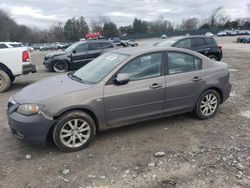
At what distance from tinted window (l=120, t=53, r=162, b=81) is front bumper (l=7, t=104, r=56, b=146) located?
1514mm

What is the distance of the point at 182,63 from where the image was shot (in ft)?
18.1

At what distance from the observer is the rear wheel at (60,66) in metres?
15.1

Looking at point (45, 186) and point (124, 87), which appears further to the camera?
point (124, 87)

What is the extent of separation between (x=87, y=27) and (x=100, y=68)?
346 ft

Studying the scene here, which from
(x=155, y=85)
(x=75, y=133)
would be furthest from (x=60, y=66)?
(x=75, y=133)

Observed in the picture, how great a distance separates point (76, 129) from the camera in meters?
4.54

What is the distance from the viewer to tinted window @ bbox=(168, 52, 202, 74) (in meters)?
5.36

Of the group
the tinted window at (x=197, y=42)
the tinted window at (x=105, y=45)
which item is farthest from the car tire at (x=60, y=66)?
the tinted window at (x=197, y=42)

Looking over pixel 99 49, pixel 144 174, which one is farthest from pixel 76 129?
pixel 99 49

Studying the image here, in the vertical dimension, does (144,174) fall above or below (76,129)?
below

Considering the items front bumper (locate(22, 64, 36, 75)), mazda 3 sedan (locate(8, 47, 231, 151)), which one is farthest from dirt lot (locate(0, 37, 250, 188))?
front bumper (locate(22, 64, 36, 75))

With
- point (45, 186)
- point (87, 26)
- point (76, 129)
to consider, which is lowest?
point (45, 186)

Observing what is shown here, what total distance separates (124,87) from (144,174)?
1.54 m

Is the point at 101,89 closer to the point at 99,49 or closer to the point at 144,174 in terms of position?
the point at 144,174
